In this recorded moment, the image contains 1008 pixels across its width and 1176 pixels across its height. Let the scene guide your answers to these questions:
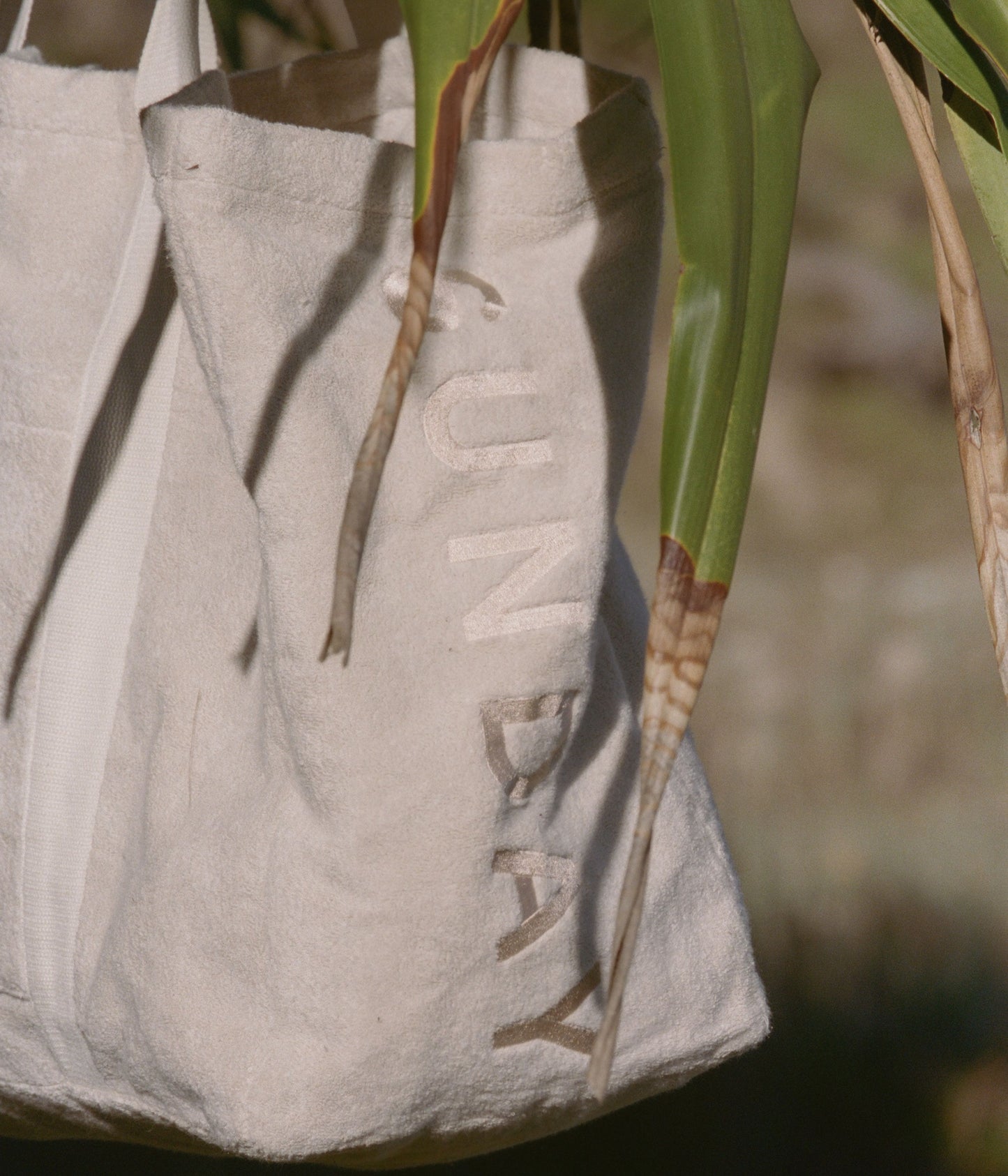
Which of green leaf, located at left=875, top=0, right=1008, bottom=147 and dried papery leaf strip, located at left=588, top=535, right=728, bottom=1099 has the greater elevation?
green leaf, located at left=875, top=0, right=1008, bottom=147

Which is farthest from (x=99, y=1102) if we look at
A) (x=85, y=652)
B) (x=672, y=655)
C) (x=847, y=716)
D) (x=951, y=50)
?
(x=847, y=716)

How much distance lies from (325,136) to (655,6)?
0.36ft

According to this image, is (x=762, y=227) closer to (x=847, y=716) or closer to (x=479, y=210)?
(x=479, y=210)

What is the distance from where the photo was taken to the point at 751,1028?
0.46m

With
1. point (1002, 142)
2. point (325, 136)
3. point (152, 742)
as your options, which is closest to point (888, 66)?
point (1002, 142)

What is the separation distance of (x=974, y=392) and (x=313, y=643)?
22 cm

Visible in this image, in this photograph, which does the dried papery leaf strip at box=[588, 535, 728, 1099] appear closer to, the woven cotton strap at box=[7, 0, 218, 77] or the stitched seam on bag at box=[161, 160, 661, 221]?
the stitched seam on bag at box=[161, 160, 661, 221]

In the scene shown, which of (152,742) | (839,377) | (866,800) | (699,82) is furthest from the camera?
(839,377)

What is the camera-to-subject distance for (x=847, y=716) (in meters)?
1.14

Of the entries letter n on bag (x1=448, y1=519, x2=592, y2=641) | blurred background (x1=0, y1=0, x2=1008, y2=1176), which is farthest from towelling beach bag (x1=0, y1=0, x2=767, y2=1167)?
blurred background (x1=0, y1=0, x2=1008, y2=1176)

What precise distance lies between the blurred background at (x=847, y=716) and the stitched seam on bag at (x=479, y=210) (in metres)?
0.48

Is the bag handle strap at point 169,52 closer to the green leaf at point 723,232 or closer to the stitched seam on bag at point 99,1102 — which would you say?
the green leaf at point 723,232

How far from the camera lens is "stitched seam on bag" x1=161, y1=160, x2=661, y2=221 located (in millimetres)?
358

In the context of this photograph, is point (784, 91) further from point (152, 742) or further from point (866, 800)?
point (866, 800)
